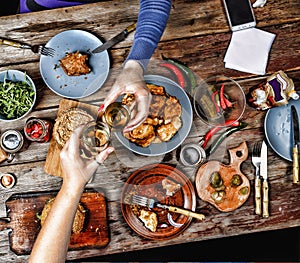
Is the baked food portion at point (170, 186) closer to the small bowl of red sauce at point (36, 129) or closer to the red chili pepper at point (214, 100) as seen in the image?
the red chili pepper at point (214, 100)

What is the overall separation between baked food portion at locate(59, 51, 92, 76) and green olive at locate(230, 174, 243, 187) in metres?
0.73

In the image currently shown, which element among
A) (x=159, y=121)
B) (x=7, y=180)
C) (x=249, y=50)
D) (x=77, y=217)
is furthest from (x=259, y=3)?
(x=7, y=180)

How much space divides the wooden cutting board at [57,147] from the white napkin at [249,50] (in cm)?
59

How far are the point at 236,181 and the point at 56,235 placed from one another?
0.74 meters

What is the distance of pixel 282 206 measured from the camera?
186 cm

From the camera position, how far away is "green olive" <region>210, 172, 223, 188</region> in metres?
1.80

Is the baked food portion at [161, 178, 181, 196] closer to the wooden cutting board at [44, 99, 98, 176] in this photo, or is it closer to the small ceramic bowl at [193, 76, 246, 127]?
the small ceramic bowl at [193, 76, 246, 127]

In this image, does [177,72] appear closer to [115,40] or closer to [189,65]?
[189,65]

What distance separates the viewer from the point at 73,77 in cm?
184

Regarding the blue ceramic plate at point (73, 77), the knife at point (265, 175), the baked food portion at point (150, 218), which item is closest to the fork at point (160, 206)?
the baked food portion at point (150, 218)

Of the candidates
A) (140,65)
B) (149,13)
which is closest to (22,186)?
(140,65)

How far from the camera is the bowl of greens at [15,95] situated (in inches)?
70.8

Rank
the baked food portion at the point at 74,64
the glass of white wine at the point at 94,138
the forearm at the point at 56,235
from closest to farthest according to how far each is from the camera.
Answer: the forearm at the point at 56,235 < the glass of white wine at the point at 94,138 < the baked food portion at the point at 74,64

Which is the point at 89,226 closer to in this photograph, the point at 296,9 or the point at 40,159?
the point at 40,159
